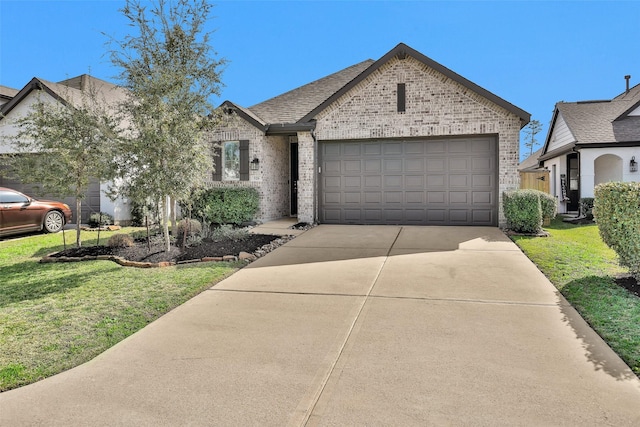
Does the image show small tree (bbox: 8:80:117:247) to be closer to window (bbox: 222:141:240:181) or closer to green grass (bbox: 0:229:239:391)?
green grass (bbox: 0:229:239:391)

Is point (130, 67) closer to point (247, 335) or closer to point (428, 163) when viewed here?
point (247, 335)

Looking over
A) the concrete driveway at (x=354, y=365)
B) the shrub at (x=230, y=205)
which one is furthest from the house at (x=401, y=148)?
the concrete driveway at (x=354, y=365)

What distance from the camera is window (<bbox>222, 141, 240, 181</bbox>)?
13608 millimetres

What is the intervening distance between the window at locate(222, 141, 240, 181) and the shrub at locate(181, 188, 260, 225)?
2.33 ft

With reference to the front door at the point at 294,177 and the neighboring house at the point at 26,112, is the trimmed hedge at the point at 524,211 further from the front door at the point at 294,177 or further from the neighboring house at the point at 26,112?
the neighboring house at the point at 26,112

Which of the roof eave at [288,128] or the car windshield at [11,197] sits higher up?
the roof eave at [288,128]

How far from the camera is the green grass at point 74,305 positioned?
3.43 m

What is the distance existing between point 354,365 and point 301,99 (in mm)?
13924

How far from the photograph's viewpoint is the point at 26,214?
11211mm

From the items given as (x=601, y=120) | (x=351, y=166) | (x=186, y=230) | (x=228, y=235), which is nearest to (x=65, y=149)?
(x=186, y=230)

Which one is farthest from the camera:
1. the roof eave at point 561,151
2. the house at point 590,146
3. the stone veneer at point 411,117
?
the roof eave at point 561,151

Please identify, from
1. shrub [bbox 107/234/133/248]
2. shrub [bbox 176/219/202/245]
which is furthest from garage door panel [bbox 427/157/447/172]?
shrub [bbox 107/234/133/248]

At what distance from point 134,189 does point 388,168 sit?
24.2 feet

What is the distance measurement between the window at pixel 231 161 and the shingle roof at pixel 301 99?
1423mm
